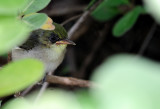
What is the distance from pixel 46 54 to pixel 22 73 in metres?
2.19

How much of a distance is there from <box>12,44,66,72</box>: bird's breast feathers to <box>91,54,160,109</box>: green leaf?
2020 millimetres

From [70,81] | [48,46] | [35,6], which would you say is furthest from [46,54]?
[35,6]

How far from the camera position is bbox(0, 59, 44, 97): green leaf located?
0.47 metres

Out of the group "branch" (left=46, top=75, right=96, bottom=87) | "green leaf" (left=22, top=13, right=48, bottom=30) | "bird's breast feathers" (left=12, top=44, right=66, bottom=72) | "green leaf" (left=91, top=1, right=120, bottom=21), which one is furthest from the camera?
"green leaf" (left=91, top=1, right=120, bottom=21)

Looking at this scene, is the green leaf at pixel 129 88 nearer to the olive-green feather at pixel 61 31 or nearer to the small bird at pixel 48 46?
the small bird at pixel 48 46

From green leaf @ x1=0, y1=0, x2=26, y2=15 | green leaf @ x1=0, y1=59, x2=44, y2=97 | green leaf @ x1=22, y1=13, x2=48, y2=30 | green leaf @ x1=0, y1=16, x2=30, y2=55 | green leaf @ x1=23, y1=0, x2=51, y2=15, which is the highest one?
green leaf @ x1=23, y1=0, x2=51, y2=15

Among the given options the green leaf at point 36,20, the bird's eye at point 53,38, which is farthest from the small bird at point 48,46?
the green leaf at point 36,20

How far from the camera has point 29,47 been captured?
2514 millimetres

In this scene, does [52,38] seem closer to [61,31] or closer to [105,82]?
[61,31]

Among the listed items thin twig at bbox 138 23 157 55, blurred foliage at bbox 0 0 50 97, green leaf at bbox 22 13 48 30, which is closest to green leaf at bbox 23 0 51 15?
green leaf at bbox 22 13 48 30

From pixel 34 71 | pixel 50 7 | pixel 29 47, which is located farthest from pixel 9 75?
pixel 50 7

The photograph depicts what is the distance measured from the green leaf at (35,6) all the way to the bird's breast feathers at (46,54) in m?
1.34

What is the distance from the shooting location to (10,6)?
0.48 meters

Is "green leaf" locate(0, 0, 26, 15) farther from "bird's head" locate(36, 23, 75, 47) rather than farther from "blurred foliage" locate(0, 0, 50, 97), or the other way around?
"bird's head" locate(36, 23, 75, 47)
